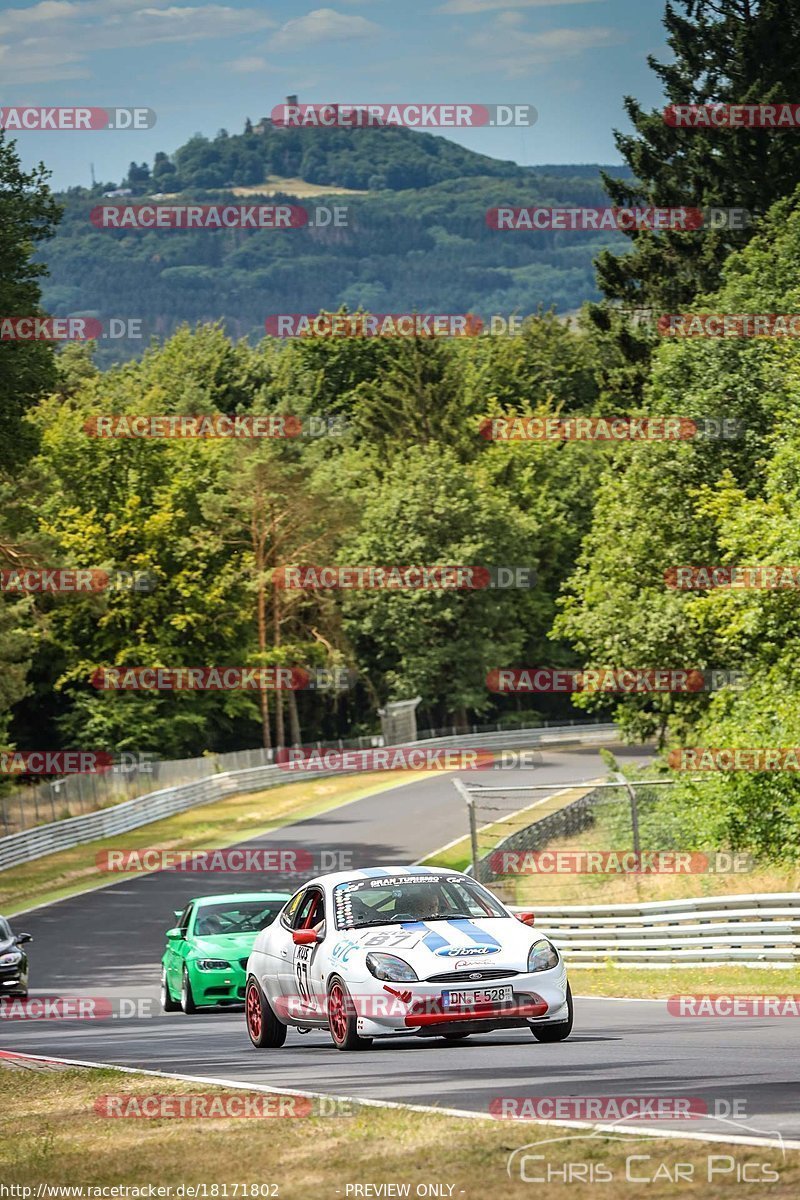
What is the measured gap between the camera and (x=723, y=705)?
37.3 metres

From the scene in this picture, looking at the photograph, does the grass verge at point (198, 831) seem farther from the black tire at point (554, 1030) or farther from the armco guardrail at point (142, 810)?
the black tire at point (554, 1030)

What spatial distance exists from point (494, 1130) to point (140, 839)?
48.9 metres

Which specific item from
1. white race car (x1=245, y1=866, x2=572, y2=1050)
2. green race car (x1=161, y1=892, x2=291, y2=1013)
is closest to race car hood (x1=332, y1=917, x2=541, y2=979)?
white race car (x1=245, y1=866, x2=572, y2=1050)

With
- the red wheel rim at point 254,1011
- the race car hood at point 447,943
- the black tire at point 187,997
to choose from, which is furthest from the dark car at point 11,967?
the race car hood at point 447,943

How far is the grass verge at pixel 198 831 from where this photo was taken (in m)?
48.0

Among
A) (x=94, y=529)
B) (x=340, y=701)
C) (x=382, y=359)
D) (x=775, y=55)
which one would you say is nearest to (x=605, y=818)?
(x=775, y=55)

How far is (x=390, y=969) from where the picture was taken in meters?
12.6

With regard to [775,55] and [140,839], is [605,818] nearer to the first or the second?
[140,839]

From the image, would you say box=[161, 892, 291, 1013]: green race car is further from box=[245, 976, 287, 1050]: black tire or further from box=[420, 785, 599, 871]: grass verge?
box=[420, 785, 599, 871]: grass verge

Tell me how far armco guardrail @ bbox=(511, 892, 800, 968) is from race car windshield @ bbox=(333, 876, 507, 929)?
28.2 ft

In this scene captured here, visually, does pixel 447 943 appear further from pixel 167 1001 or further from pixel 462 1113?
pixel 167 1001

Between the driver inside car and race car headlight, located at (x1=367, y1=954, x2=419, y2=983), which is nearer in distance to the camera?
race car headlight, located at (x1=367, y1=954, x2=419, y2=983)

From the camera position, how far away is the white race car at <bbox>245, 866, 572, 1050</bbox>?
1244 cm

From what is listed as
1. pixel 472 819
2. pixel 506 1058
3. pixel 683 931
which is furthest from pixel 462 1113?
pixel 472 819
